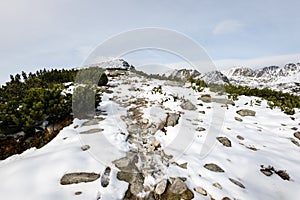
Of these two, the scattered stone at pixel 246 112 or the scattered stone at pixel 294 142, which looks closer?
the scattered stone at pixel 294 142

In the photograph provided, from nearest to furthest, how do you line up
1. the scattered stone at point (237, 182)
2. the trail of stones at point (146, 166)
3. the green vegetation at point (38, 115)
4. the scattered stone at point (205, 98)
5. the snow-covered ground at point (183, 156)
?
the snow-covered ground at point (183, 156) → the trail of stones at point (146, 166) → the scattered stone at point (237, 182) → the green vegetation at point (38, 115) → the scattered stone at point (205, 98)

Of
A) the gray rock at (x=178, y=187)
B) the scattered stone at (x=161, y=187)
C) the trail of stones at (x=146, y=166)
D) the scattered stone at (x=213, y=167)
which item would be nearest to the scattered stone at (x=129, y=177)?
the trail of stones at (x=146, y=166)

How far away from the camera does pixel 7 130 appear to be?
6.63m

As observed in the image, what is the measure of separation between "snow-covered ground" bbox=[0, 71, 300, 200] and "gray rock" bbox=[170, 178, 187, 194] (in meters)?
0.20

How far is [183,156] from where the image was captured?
5863mm

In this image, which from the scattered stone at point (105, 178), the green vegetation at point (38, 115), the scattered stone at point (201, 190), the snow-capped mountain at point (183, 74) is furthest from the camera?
the snow-capped mountain at point (183, 74)

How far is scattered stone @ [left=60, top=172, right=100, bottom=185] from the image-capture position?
4.18m

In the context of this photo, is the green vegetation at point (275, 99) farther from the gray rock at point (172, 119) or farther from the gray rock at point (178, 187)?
the gray rock at point (178, 187)

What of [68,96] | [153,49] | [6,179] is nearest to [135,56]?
[153,49]

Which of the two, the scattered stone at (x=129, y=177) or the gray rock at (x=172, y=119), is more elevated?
the gray rock at (x=172, y=119)

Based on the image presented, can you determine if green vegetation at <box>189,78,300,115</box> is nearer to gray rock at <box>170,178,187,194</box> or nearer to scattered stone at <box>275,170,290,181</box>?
scattered stone at <box>275,170,290,181</box>

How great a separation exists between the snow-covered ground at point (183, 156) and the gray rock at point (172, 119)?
211 mm

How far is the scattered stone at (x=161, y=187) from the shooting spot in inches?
174

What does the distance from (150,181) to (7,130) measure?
4.90m
